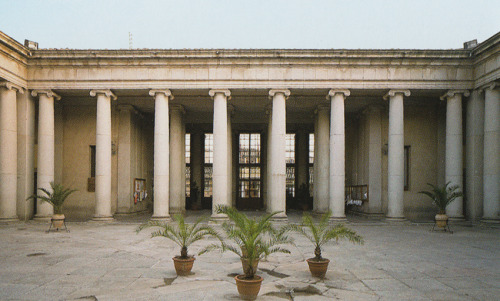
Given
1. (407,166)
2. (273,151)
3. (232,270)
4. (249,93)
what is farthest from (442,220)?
(232,270)

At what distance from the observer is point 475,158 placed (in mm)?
20500

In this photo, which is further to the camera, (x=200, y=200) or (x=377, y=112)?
(x=200, y=200)

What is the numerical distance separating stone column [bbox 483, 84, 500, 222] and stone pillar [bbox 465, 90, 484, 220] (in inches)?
30.5

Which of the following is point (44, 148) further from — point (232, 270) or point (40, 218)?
point (232, 270)

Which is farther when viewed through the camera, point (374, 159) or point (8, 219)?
point (374, 159)

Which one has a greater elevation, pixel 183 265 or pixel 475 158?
pixel 475 158

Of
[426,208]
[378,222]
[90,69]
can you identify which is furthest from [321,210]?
[90,69]

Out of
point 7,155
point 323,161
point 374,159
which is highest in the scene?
point 7,155

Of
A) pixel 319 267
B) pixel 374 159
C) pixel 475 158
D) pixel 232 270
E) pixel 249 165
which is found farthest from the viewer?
pixel 249 165

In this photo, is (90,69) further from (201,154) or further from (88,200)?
(201,154)

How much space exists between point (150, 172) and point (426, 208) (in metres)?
19.2

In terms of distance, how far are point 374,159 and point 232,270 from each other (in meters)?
16.6

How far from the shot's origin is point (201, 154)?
33688 mm

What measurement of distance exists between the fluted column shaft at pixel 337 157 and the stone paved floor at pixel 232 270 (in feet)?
13.6
